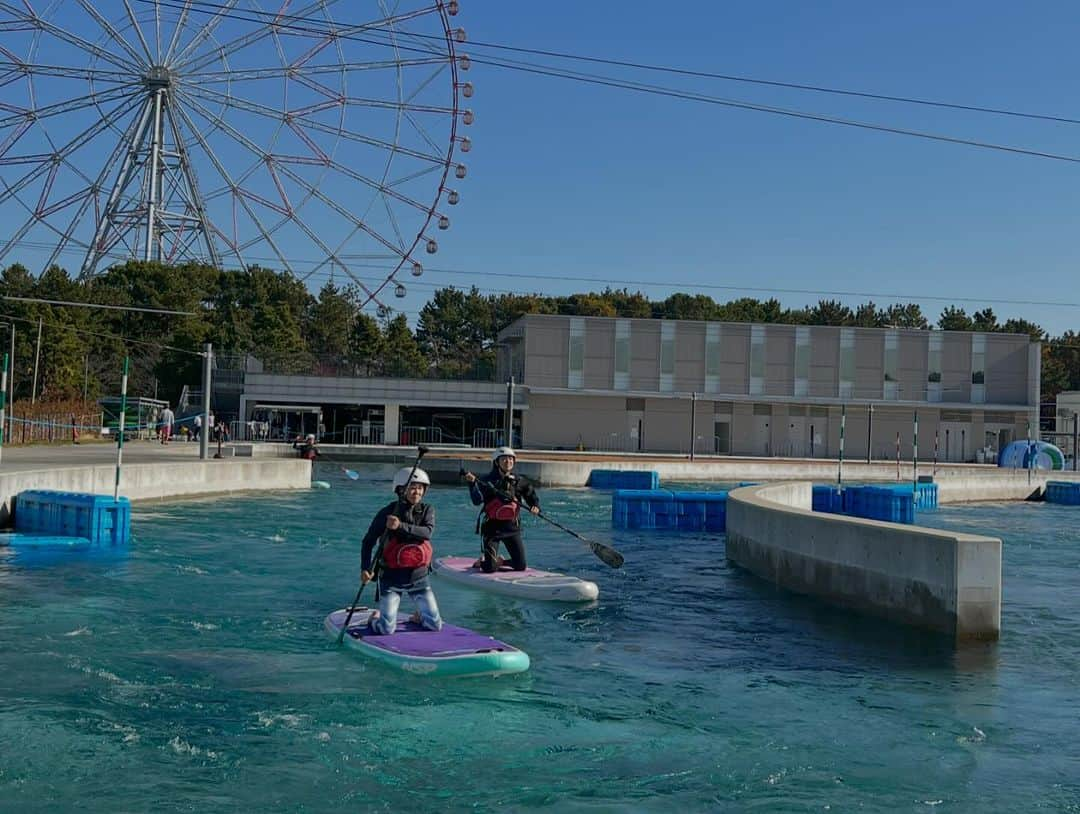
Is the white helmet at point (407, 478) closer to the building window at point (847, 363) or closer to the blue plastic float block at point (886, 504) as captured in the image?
the blue plastic float block at point (886, 504)

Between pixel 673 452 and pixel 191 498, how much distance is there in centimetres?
4245

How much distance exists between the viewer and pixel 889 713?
10828mm

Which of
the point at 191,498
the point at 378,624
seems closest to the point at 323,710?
the point at 378,624

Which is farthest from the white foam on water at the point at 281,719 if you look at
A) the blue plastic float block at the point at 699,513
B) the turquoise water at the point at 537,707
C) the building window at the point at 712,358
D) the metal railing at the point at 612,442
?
the building window at the point at 712,358

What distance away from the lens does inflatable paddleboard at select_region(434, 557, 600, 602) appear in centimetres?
1611

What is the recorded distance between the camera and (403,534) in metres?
11.9

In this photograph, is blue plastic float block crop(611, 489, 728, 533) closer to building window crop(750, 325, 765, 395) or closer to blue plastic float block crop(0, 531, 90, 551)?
blue plastic float block crop(0, 531, 90, 551)

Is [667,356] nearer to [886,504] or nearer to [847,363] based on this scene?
[847,363]

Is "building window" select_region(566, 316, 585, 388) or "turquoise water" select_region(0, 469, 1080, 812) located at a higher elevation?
"building window" select_region(566, 316, 585, 388)

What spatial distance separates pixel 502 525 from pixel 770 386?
183ft

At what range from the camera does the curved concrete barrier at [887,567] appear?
44.3 ft

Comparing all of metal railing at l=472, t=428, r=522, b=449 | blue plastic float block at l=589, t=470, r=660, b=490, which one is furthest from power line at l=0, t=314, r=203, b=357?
blue plastic float block at l=589, t=470, r=660, b=490

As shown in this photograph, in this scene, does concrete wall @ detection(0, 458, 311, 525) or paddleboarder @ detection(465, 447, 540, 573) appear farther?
concrete wall @ detection(0, 458, 311, 525)

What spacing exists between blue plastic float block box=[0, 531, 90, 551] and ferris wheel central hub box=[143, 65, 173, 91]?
44901 mm
